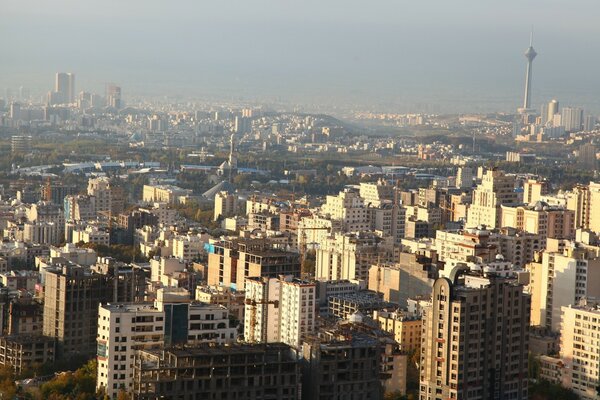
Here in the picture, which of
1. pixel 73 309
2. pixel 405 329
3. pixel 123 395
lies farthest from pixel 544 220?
pixel 123 395

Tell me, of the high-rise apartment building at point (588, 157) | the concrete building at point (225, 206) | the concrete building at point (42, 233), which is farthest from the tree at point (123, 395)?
the high-rise apartment building at point (588, 157)

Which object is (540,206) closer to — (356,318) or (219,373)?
(356,318)

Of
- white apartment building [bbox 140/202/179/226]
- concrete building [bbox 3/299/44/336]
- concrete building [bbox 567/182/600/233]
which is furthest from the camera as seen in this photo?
white apartment building [bbox 140/202/179/226]

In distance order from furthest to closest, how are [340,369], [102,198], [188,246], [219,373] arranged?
1. [102,198]
2. [188,246]
3. [340,369]
4. [219,373]

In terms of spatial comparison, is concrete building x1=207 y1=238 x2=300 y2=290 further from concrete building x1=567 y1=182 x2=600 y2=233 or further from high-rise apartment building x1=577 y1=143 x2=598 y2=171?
Answer: high-rise apartment building x1=577 y1=143 x2=598 y2=171

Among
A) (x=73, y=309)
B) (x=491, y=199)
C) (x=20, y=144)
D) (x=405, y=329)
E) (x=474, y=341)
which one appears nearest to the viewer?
(x=474, y=341)

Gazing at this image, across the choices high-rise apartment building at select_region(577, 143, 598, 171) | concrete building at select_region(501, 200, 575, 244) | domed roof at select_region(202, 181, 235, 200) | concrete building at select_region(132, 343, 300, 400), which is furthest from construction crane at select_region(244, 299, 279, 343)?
high-rise apartment building at select_region(577, 143, 598, 171)

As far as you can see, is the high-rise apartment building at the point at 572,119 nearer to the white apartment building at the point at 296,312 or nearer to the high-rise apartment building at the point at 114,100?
the high-rise apartment building at the point at 114,100
